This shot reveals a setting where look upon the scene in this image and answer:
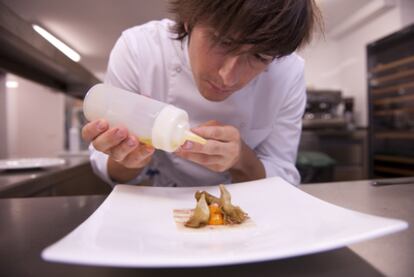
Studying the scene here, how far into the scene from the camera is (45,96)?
4.87m

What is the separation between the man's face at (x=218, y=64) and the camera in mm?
602

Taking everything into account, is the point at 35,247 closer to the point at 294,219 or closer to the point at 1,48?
the point at 294,219

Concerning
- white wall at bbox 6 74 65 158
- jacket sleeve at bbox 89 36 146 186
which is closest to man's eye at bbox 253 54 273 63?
jacket sleeve at bbox 89 36 146 186

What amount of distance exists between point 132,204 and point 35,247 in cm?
16

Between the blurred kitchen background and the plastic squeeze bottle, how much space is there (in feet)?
3.67

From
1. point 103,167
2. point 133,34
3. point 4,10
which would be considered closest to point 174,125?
point 103,167

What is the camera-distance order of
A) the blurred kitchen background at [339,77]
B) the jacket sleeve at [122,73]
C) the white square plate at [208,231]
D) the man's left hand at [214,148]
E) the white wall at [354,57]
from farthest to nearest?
1. the white wall at [354,57]
2. the blurred kitchen background at [339,77]
3. the jacket sleeve at [122,73]
4. the man's left hand at [214,148]
5. the white square plate at [208,231]

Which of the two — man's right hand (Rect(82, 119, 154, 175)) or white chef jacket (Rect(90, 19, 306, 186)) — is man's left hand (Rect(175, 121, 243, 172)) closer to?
man's right hand (Rect(82, 119, 154, 175))

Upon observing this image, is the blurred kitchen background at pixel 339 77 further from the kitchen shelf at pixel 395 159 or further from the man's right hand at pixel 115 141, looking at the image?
the man's right hand at pixel 115 141

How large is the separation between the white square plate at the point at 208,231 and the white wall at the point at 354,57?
260 cm

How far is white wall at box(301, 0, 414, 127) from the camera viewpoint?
304 centimetres

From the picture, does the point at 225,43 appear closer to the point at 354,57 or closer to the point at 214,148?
the point at 214,148

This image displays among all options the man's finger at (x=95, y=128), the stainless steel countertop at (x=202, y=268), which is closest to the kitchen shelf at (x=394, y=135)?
the stainless steel countertop at (x=202, y=268)

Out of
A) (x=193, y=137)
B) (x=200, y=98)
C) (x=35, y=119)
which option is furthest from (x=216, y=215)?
(x=35, y=119)
